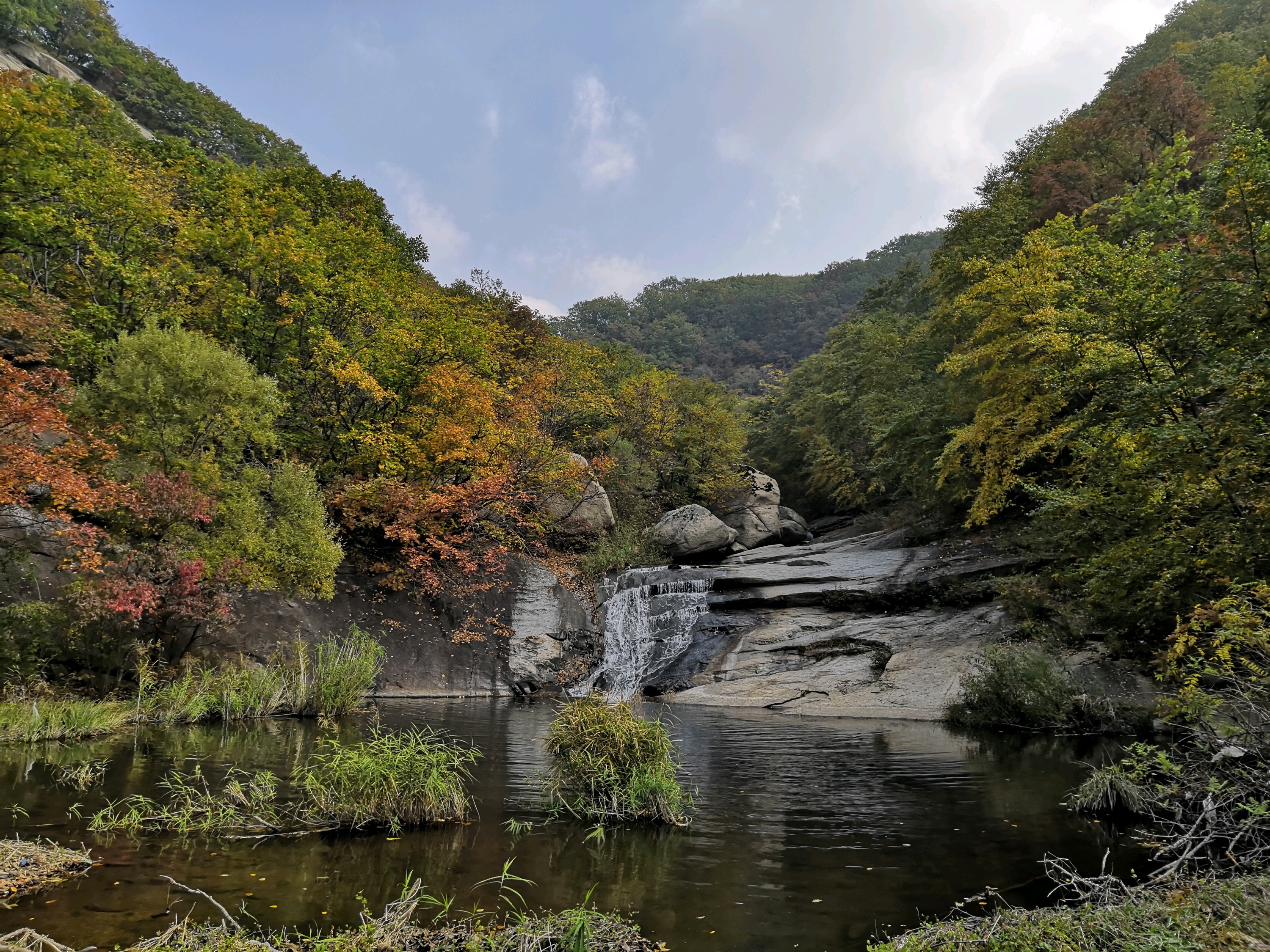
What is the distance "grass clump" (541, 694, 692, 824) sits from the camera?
7.61 meters

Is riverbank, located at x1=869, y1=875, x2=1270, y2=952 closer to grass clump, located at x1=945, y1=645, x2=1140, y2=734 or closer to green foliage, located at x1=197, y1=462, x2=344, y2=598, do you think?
grass clump, located at x1=945, y1=645, x2=1140, y2=734

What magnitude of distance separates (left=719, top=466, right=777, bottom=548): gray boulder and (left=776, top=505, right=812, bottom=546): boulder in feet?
1.30

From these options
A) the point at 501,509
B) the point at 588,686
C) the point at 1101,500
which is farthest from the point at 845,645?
the point at 501,509

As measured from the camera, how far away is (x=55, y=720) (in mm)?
10977

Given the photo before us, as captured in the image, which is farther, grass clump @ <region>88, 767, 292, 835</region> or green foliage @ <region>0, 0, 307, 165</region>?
green foliage @ <region>0, 0, 307, 165</region>

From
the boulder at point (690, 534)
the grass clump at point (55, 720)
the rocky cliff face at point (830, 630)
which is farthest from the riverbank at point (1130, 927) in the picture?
the boulder at point (690, 534)

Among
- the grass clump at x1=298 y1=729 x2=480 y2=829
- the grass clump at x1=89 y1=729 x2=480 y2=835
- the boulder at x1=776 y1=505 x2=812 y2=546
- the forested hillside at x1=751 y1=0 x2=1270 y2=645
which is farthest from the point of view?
the boulder at x1=776 y1=505 x2=812 y2=546

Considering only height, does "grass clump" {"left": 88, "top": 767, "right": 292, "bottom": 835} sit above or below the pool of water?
above

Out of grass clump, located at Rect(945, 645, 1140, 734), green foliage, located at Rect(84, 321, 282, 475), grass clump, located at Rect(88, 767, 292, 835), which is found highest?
green foliage, located at Rect(84, 321, 282, 475)

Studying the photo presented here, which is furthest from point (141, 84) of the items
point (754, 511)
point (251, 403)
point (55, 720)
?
point (55, 720)

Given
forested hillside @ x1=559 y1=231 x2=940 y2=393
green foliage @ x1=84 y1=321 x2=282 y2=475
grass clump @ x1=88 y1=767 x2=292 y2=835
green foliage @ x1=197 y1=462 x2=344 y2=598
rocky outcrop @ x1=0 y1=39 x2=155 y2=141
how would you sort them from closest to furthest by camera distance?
1. grass clump @ x1=88 y1=767 x2=292 y2=835
2. green foliage @ x1=84 y1=321 x2=282 y2=475
3. green foliage @ x1=197 y1=462 x2=344 y2=598
4. rocky outcrop @ x1=0 y1=39 x2=155 y2=141
5. forested hillside @ x1=559 y1=231 x2=940 y2=393

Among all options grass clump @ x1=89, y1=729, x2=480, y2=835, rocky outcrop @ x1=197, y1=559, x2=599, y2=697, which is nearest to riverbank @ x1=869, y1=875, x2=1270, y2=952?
grass clump @ x1=89, y1=729, x2=480, y2=835

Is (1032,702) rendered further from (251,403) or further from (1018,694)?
(251,403)

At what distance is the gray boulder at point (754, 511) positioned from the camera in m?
Result: 34.4
